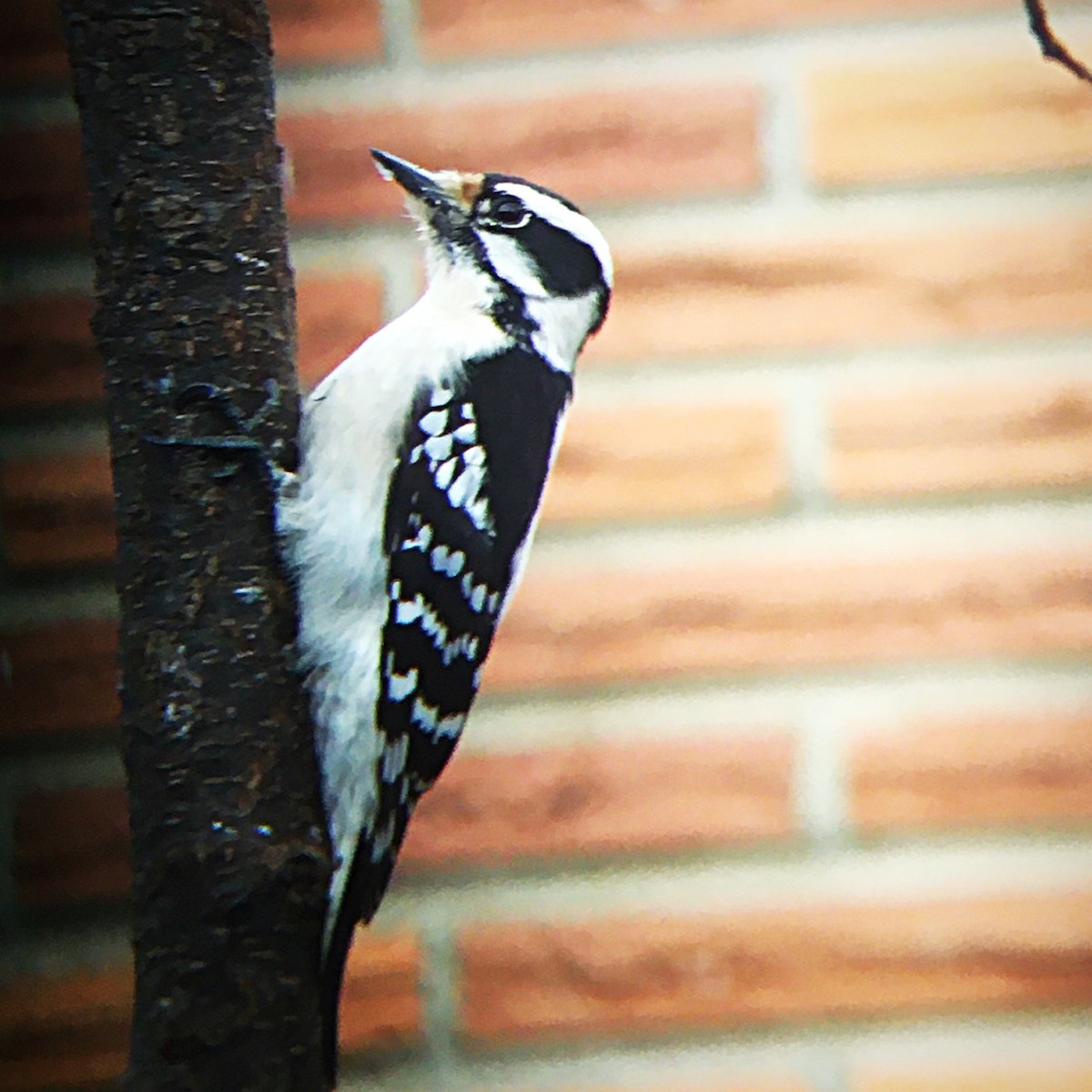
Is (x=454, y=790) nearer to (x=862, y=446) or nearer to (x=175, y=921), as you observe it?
(x=175, y=921)

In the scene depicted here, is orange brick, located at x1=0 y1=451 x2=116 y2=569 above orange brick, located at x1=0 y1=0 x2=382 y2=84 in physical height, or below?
below

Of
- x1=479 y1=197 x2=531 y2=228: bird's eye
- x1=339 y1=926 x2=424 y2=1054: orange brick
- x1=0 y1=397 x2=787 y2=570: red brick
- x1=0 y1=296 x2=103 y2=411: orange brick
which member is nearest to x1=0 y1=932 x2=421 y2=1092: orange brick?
x1=339 y1=926 x2=424 y2=1054: orange brick

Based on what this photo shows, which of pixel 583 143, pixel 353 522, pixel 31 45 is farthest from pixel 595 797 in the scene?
pixel 31 45

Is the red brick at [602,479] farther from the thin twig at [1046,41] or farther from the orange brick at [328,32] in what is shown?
the thin twig at [1046,41]

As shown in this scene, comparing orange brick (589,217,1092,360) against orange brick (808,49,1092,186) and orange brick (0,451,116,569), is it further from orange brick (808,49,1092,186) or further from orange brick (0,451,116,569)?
orange brick (0,451,116,569)

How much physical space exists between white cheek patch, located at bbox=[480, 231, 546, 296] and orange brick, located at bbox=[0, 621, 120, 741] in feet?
1.39

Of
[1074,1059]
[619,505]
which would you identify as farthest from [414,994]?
[1074,1059]

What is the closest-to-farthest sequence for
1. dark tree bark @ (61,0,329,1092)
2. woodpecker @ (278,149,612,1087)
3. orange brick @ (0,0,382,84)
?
1. dark tree bark @ (61,0,329,1092)
2. woodpecker @ (278,149,612,1087)
3. orange brick @ (0,0,382,84)

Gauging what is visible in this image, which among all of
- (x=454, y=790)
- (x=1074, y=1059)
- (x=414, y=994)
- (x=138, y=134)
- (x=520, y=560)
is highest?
(x=138, y=134)

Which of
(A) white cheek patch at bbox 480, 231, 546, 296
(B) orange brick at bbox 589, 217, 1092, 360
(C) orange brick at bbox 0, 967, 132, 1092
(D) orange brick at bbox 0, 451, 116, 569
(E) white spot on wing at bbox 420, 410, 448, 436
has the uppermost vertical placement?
(A) white cheek patch at bbox 480, 231, 546, 296

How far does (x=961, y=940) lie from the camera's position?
1046mm

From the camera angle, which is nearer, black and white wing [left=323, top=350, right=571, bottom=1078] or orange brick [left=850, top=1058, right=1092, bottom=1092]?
black and white wing [left=323, top=350, right=571, bottom=1078]

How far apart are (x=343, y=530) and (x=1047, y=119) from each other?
25.5 inches

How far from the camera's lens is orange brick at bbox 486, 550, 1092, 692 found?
1.03 m
